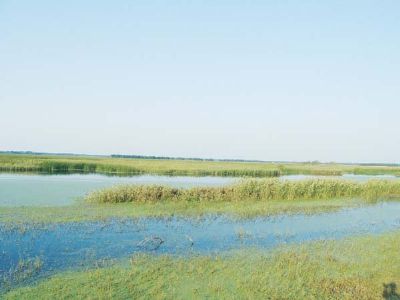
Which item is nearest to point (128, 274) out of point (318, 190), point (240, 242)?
point (240, 242)

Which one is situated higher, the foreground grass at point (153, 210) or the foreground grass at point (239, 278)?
the foreground grass at point (153, 210)

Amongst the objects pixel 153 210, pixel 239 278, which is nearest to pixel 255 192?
pixel 153 210

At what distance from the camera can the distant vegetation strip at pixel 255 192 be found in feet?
76.1

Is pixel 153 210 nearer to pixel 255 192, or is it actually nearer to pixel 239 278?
pixel 255 192

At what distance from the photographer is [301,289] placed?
9.72 metres

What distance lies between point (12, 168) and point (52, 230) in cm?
3780

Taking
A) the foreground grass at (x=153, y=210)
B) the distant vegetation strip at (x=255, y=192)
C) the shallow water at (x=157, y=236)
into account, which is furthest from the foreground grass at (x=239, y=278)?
the distant vegetation strip at (x=255, y=192)

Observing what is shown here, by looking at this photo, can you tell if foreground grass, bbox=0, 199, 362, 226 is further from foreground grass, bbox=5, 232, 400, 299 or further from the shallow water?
foreground grass, bbox=5, 232, 400, 299

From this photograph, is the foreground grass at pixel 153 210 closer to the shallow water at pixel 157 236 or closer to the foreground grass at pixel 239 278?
the shallow water at pixel 157 236

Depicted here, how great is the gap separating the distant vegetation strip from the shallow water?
5219 mm

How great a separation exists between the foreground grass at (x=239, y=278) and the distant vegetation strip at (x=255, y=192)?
11.5 m

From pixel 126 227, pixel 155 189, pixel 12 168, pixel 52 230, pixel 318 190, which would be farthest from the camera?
pixel 12 168

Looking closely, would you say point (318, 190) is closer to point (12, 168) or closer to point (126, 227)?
point (126, 227)

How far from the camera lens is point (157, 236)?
49.4ft
